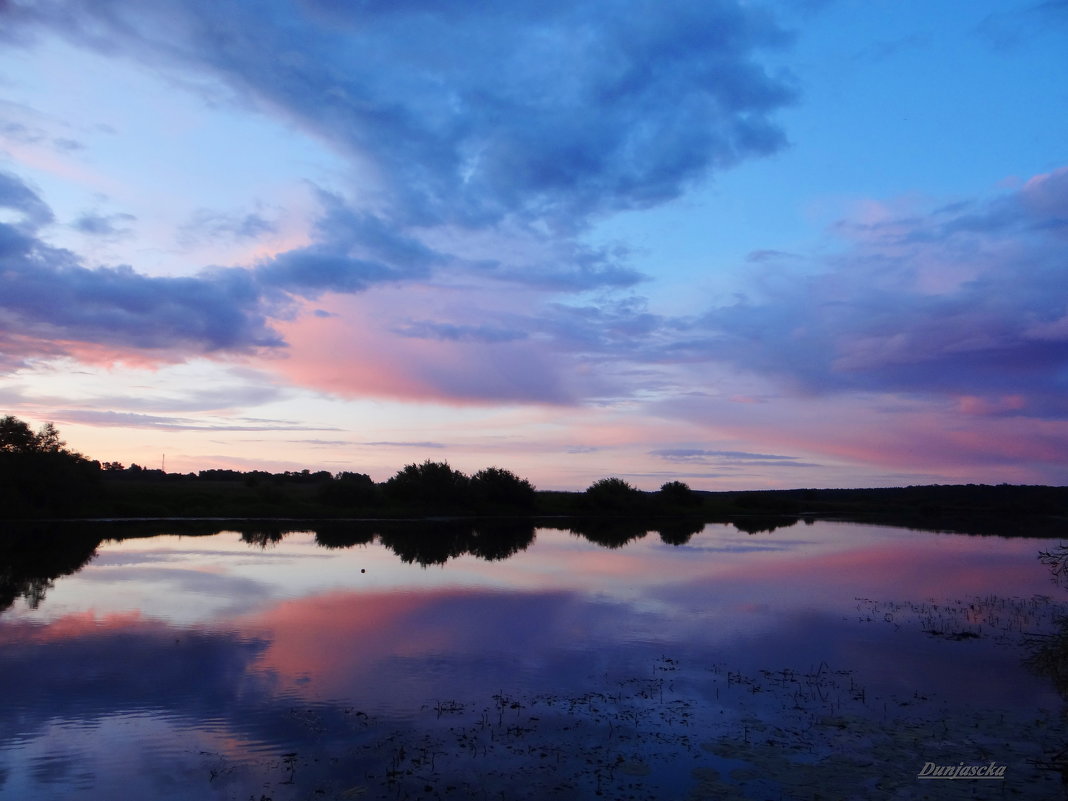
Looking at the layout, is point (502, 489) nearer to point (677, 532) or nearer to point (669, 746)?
point (677, 532)

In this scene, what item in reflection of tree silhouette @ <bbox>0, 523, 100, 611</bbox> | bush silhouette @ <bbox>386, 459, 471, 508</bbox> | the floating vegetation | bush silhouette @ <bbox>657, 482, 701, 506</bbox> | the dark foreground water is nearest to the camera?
the floating vegetation

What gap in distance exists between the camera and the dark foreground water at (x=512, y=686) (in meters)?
8.54

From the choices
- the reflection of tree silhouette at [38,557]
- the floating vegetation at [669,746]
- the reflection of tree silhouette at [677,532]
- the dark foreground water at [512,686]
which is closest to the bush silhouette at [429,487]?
the reflection of tree silhouette at [677,532]

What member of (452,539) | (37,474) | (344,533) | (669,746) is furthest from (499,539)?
(669,746)

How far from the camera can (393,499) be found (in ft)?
253

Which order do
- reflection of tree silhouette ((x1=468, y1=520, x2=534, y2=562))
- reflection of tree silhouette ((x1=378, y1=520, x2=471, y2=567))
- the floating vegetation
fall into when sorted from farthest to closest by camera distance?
reflection of tree silhouette ((x1=468, y1=520, x2=534, y2=562))
reflection of tree silhouette ((x1=378, y1=520, x2=471, y2=567))
the floating vegetation

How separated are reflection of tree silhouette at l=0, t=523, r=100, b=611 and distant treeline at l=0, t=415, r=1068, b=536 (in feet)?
21.3

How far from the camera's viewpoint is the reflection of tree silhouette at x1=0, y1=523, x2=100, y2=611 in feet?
71.3

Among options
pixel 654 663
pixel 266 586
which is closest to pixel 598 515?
pixel 266 586

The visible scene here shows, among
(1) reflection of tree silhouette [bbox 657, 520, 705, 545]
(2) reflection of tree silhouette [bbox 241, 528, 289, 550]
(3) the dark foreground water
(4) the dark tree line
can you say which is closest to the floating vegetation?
(3) the dark foreground water

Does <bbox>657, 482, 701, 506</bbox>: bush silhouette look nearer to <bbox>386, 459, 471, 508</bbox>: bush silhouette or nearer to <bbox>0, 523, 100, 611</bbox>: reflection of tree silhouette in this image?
<bbox>386, 459, 471, 508</bbox>: bush silhouette

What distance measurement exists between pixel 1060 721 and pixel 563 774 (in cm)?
808

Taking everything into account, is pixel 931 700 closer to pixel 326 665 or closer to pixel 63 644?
pixel 326 665

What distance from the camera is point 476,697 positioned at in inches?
468
